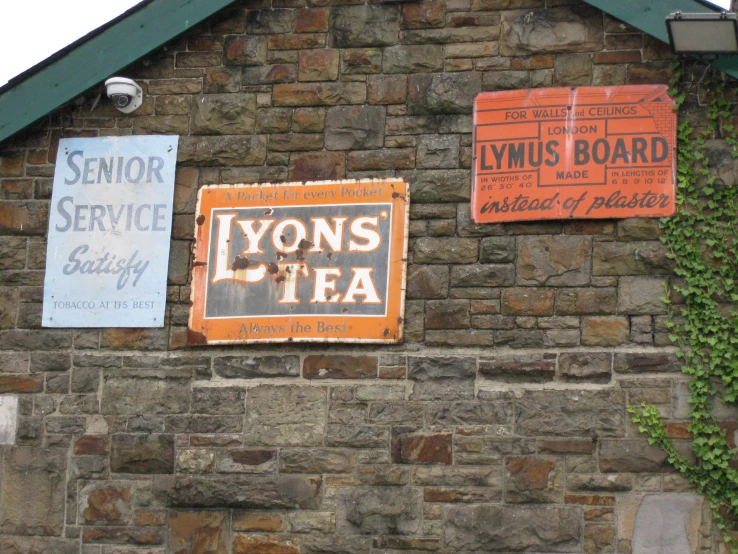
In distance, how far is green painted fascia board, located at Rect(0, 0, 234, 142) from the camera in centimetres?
718

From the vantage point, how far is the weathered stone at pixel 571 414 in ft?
21.0

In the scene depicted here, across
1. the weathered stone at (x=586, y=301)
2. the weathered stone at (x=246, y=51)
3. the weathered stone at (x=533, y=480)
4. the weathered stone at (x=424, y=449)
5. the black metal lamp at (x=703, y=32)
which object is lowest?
the weathered stone at (x=533, y=480)

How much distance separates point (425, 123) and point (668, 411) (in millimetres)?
2275

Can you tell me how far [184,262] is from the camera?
7.10 metres

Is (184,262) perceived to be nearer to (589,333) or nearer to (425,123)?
Result: (425,123)

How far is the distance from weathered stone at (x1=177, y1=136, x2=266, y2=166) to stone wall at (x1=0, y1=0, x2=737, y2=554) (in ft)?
0.05

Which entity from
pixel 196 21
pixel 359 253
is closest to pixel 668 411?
pixel 359 253

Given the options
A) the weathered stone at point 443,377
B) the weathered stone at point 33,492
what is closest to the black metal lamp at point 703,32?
the weathered stone at point 443,377

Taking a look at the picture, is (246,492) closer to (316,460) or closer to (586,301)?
(316,460)

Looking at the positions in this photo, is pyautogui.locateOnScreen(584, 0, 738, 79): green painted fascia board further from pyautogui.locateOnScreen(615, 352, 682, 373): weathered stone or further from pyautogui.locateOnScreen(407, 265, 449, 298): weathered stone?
pyautogui.locateOnScreen(407, 265, 449, 298): weathered stone

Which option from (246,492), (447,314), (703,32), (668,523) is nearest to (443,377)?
(447,314)

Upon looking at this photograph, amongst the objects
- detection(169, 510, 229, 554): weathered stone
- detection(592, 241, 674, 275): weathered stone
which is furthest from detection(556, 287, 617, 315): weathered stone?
detection(169, 510, 229, 554): weathered stone

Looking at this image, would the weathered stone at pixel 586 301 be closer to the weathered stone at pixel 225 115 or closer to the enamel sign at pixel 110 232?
the weathered stone at pixel 225 115

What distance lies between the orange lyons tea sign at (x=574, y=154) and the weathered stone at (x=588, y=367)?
0.83 metres
